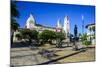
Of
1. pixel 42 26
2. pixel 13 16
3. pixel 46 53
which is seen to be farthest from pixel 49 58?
pixel 13 16

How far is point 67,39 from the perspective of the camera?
256cm

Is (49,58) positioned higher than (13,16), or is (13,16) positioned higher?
(13,16)

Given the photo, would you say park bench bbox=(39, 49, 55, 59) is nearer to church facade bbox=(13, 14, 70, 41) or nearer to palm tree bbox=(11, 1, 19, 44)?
church facade bbox=(13, 14, 70, 41)

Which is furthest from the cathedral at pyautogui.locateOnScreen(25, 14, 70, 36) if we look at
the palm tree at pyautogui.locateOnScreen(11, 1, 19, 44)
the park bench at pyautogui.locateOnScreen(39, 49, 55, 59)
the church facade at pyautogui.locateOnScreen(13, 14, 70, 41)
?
the park bench at pyautogui.locateOnScreen(39, 49, 55, 59)

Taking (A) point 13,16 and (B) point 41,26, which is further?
(B) point 41,26

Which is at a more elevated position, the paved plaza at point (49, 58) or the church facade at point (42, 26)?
the church facade at point (42, 26)

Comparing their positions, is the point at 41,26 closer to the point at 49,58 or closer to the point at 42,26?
the point at 42,26

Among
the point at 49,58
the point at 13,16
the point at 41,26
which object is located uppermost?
the point at 13,16

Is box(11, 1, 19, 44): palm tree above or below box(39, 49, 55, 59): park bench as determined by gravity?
above

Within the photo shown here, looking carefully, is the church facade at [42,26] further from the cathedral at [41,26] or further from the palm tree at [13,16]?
the palm tree at [13,16]

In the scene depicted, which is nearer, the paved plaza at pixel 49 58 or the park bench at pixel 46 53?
the paved plaza at pixel 49 58

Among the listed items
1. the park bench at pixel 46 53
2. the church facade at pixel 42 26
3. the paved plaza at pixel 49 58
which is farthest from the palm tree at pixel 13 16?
the park bench at pixel 46 53
